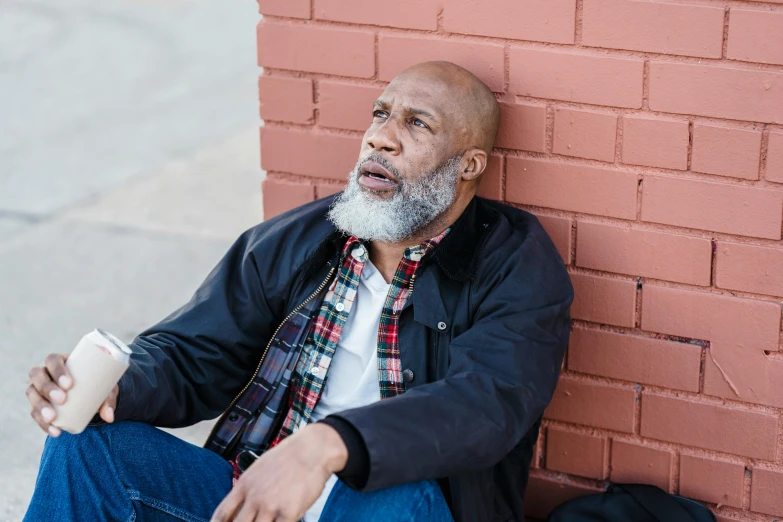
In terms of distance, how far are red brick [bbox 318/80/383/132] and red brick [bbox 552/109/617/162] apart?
0.57 meters

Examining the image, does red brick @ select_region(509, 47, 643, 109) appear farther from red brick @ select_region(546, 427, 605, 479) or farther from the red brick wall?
red brick @ select_region(546, 427, 605, 479)

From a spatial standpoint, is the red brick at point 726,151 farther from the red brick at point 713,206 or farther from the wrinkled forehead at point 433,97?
the wrinkled forehead at point 433,97

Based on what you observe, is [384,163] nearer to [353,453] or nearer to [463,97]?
[463,97]

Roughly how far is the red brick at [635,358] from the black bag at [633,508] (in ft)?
1.03

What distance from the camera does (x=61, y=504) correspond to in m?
2.57

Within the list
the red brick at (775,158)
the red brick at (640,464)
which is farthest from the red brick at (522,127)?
the red brick at (640,464)

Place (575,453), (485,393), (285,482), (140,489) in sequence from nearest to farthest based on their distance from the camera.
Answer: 1. (285,482)
2. (485,393)
3. (140,489)
4. (575,453)

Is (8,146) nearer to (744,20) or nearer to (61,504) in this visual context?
(61,504)

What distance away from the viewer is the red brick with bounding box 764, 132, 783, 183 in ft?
9.12

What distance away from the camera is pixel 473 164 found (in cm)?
297

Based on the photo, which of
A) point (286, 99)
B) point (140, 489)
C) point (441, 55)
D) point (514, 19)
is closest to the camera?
point (140, 489)

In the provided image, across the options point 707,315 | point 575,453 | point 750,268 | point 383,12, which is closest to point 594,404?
point 575,453

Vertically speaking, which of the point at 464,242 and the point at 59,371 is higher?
the point at 464,242

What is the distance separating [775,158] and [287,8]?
149 centimetres
